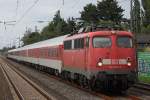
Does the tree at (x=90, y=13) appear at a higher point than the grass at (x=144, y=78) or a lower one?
higher

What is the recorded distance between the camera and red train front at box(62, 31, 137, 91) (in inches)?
791

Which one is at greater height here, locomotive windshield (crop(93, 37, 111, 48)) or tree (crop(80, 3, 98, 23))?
tree (crop(80, 3, 98, 23))

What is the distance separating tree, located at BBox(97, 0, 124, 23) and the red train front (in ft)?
252

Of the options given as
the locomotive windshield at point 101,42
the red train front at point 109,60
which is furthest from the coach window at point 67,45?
the locomotive windshield at point 101,42

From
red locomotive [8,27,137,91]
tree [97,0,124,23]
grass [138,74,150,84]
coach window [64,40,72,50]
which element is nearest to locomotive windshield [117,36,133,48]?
red locomotive [8,27,137,91]

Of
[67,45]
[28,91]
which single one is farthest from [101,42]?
[67,45]

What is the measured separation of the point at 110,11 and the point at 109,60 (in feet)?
258

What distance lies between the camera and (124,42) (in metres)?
20.8

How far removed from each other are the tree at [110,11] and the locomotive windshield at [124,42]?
252ft

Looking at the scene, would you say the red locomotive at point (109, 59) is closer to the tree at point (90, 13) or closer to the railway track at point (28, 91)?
the railway track at point (28, 91)

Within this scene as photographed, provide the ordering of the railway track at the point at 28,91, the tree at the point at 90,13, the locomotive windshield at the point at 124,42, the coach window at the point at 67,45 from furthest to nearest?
1. the tree at the point at 90,13
2. the coach window at the point at 67,45
3. the locomotive windshield at the point at 124,42
4. the railway track at the point at 28,91

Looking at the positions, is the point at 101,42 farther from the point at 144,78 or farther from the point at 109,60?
the point at 144,78

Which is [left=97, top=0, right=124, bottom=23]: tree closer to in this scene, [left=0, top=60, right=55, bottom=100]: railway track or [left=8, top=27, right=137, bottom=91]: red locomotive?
[left=0, top=60, right=55, bottom=100]: railway track

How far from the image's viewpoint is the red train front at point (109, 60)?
2009 cm
